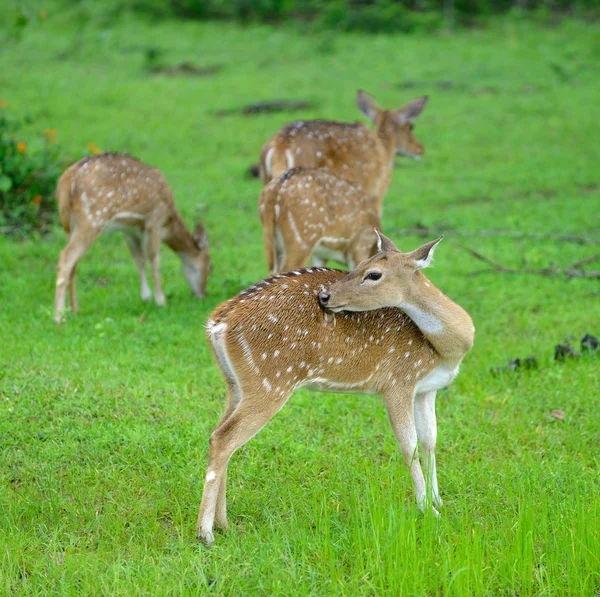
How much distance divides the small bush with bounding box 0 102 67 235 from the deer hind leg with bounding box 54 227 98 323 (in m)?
2.13

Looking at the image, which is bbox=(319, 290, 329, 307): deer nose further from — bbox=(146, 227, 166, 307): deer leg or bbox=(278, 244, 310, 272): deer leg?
bbox=(146, 227, 166, 307): deer leg

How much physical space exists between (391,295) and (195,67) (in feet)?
47.4

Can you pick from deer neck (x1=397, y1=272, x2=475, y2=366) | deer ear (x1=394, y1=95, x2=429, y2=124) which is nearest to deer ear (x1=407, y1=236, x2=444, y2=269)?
deer neck (x1=397, y1=272, x2=475, y2=366)

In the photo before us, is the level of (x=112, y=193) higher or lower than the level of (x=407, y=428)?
lower

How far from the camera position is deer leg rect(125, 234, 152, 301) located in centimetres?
838

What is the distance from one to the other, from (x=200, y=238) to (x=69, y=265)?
1587 mm

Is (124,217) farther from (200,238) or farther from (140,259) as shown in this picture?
(200,238)

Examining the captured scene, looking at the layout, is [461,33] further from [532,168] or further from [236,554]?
[236,554]

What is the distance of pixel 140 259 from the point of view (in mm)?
8555

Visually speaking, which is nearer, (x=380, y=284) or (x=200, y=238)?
(x=380, y=284)

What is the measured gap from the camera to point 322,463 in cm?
526

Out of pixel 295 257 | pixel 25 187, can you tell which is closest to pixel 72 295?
pixel 295 257

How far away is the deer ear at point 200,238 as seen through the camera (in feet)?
28.9

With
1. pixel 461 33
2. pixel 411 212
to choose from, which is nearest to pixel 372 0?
pixel 461 33
